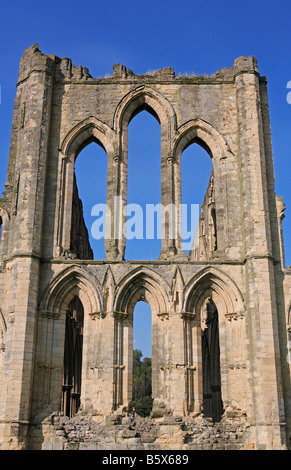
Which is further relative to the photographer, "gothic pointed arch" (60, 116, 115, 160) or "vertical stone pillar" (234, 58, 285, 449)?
"gothic pointed arch" (60, 116, 115, 160)

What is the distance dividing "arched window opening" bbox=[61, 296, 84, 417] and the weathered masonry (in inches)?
246

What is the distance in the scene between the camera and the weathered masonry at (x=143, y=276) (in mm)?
13344

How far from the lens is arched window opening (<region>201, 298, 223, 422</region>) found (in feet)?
69.1

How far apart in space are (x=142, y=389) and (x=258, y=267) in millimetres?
37769

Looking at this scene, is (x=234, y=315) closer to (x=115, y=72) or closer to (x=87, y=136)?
(x=87, y=136)

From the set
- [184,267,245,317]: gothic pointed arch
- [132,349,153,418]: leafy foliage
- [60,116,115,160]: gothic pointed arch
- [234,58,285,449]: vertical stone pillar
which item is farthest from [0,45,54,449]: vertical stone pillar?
[132,349,153,418]: leafy foliage

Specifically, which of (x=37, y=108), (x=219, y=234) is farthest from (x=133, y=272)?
(x=37, y=108)

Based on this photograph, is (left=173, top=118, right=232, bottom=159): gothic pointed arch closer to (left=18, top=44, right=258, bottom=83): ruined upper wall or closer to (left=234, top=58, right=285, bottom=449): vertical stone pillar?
(left=234, top=58, right=285, bottom=449): vertical stone pillar

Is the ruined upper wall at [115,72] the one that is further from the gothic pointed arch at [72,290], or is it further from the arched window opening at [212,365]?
the arched window opening at [212,365]

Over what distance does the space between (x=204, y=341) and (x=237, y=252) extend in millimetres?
9089

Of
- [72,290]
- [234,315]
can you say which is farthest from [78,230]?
[234,315]

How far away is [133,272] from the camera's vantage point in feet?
48.0

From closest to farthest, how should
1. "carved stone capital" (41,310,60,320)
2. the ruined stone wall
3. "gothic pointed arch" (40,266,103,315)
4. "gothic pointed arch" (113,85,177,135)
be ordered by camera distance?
1. "carved stone capital" (41,310,60,320)
2. "gothic pointed arch" (40,266,103,315)
3. "gothic pointed arch" (113,85,177,135)
4. the ruined stone wall

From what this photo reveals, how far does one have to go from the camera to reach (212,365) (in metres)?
21.6
